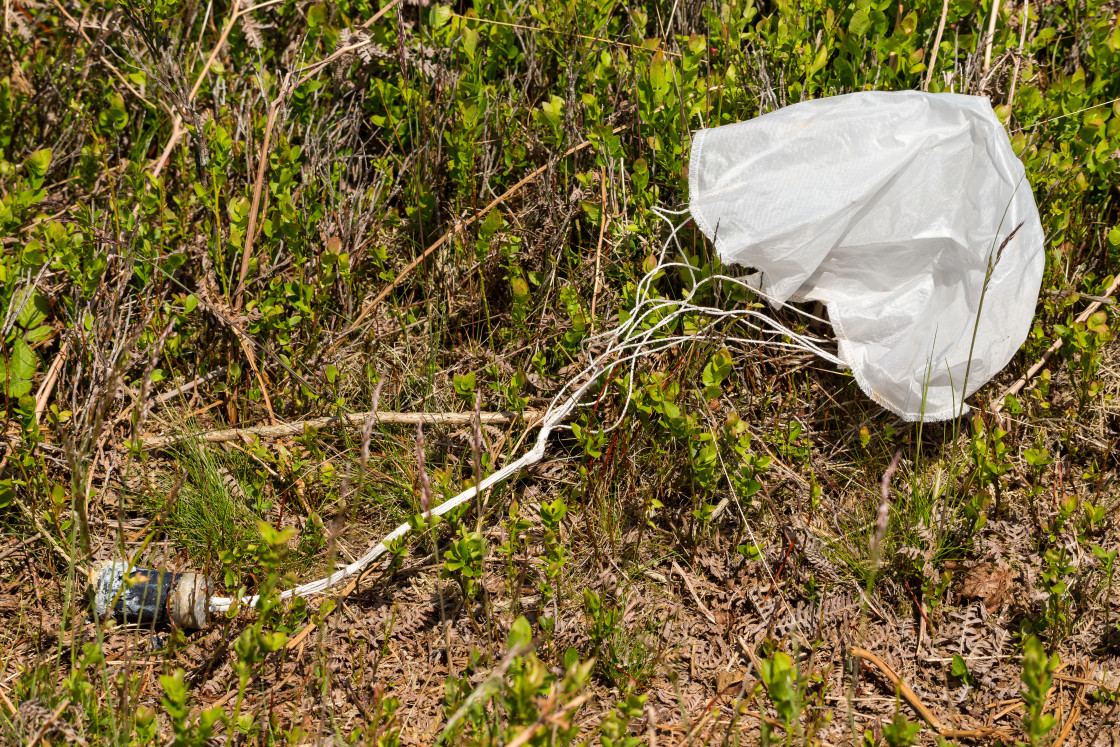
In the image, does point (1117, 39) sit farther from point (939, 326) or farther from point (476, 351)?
point (476, 351)

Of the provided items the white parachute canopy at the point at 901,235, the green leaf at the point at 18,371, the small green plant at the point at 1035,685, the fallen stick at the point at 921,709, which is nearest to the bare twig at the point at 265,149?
the green leaf at the point at 18,371

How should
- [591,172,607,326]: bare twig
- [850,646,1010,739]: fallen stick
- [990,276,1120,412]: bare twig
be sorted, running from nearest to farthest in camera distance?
1. [850,646,1010,739]: fallen stick
2. [990,276,1120,412]: bare twig
3. [591,172,607,326]: bare twig

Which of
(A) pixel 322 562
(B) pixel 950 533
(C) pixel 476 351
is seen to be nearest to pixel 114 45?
(C) pixel 476 351

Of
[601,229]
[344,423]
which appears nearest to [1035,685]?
[601,229]

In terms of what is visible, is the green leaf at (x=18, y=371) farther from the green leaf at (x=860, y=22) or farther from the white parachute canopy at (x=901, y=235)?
the green leaf at (x=860, y=22)

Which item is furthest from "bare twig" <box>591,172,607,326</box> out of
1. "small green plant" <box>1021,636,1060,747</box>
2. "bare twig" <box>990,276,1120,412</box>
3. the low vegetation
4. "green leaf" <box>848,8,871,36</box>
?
"small green plant" <box>1021,636,1060,747</box>

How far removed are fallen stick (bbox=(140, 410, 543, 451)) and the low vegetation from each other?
2 centimetres

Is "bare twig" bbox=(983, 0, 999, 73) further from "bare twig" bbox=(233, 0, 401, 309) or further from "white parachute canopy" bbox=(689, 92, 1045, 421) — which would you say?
"bare twig" bbox=(233, 0, 401, 309)

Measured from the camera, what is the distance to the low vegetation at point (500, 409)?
71.5 inches

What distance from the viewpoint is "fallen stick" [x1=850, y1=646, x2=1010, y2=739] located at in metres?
1.75

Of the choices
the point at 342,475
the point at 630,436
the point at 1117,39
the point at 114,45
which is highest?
the point at 1117,39

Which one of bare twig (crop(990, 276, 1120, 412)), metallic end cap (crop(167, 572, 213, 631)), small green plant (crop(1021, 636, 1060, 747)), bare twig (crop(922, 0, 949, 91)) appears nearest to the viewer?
small green plant (crop(1021, 636, 1060, 747))

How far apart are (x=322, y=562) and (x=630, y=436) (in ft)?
2.60

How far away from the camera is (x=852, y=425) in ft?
7.08
